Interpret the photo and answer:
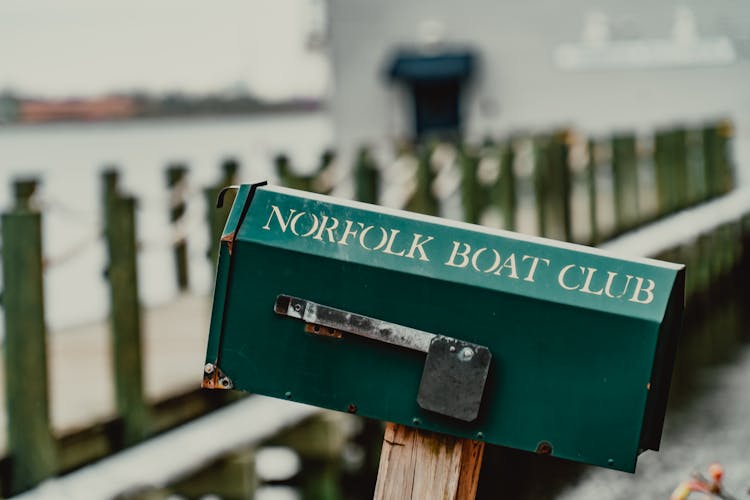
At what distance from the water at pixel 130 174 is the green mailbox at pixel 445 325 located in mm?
2361

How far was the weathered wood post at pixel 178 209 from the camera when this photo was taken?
27.9 ft

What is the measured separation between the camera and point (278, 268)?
77.6 inches

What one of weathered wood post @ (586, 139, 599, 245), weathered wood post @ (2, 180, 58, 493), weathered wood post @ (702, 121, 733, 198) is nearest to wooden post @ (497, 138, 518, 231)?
weathered wood post @ (586, 139, 599, 245)

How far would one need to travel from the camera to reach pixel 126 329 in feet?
14.6

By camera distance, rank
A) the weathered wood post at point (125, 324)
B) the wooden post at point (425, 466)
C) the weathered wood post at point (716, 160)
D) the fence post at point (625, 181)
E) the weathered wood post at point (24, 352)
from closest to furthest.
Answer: the wooden post at point (425, 466)
the weathered wood post at point (24, 352)
the weathered wood post at point (125, 324)
the fence post at point (625, 181)
the weathered wood post at point (716, 160)

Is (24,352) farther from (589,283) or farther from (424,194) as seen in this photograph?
(424,194)

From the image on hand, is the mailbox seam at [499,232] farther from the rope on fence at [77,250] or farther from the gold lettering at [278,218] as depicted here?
the rope on fence at [77,250]

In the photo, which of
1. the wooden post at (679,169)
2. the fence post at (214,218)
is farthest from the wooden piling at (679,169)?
the fence post at (214,218)

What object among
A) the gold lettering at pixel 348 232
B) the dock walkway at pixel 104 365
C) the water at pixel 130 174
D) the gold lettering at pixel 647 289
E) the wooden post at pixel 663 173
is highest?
the gold lettering at pixel 348 232

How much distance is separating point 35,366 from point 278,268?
2.13 metres

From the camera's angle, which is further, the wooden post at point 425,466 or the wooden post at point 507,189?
the wooden post at point 507,189

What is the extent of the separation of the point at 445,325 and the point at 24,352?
228 centimetres

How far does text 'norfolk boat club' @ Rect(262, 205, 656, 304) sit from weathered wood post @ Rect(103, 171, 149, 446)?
2603mm

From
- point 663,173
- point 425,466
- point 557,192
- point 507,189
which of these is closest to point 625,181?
point 663,173
